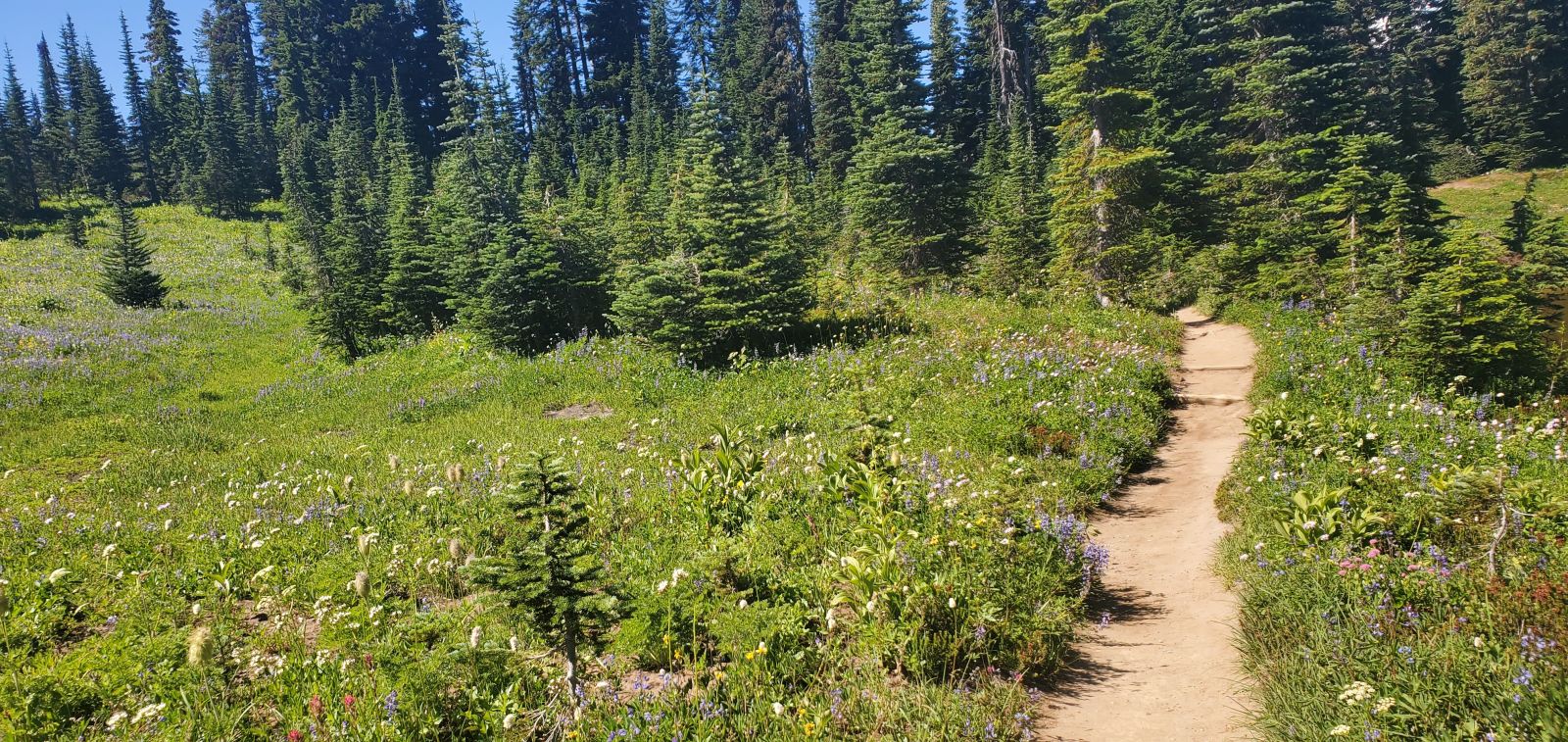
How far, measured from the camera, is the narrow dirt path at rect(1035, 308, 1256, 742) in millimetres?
4344

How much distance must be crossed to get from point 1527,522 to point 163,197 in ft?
290

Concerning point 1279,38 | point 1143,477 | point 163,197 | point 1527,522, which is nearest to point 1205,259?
point 1279,38

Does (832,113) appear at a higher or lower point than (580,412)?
higher

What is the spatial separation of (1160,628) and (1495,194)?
50.9 m

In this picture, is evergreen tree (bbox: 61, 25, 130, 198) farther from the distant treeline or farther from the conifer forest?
the conifer forest

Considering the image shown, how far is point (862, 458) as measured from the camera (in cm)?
682

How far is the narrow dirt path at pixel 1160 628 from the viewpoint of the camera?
4.34m

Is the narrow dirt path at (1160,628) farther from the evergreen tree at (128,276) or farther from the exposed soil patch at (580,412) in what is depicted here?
the evergreen tree at (128,276)

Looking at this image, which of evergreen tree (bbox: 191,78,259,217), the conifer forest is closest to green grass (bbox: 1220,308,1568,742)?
the conifer forest

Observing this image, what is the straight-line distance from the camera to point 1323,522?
5652mm

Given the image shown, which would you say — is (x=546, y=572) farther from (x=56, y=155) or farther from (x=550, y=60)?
(x=56, y=155)

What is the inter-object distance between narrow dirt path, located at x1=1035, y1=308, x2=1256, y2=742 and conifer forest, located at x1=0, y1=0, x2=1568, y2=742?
0.13ft

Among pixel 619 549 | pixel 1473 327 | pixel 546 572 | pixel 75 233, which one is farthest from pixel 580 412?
pixel 75 233

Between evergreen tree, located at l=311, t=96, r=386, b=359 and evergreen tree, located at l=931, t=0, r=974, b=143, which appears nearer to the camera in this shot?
evergreen tree, located at l=311, t=96, r=386, b=359
